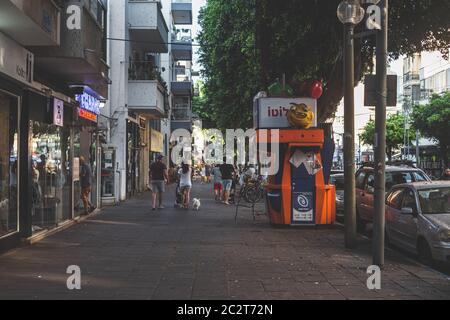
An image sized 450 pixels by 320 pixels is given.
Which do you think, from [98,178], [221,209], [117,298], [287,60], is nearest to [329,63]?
[287,60]

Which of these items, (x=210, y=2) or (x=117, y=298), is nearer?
(x=117, y=298)

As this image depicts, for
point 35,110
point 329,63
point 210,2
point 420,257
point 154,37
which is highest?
point 210,2

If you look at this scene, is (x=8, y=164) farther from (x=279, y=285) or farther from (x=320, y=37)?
(x=320, y=37)

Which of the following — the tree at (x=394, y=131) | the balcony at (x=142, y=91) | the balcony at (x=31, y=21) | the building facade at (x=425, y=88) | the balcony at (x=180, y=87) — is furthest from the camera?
the tree at (x=394, y=131)

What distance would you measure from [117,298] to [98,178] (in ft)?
41.4

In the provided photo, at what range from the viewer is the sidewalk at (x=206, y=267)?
709cm

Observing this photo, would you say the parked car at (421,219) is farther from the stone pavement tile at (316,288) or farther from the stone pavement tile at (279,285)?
the stone pavement tile at (279,285)

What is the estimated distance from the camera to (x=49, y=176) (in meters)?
13.2

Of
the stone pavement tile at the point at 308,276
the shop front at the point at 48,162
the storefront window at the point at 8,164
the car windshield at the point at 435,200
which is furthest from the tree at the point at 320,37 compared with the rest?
the stone pavement tile at the point at 308,276

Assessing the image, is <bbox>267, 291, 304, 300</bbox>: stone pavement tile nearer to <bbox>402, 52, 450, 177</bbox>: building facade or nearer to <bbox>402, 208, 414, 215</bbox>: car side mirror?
<bbox>402, 208, 414, 215</bbox>: car side mirror

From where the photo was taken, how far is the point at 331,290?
7246 millimetres

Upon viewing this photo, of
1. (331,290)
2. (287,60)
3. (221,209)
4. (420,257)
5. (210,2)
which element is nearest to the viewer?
(331,290)

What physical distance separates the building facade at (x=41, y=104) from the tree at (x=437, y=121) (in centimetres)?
3113
